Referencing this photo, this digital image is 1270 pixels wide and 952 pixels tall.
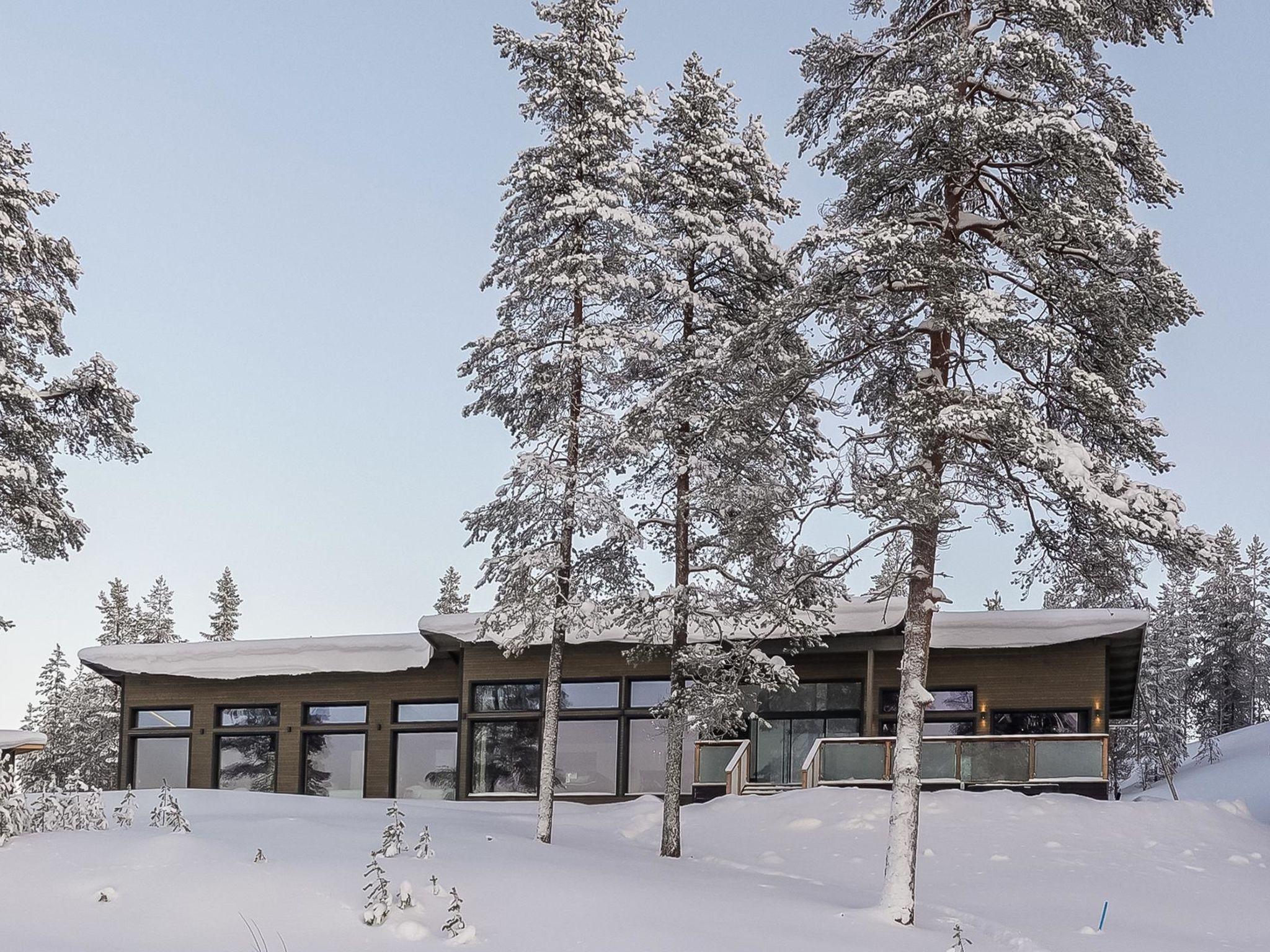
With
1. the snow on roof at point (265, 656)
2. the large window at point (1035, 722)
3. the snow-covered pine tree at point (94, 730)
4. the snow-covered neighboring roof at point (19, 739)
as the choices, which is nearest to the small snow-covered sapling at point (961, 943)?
the large window at point (1035, 722)

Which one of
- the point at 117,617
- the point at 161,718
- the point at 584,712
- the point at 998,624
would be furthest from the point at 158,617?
the point at 998,624

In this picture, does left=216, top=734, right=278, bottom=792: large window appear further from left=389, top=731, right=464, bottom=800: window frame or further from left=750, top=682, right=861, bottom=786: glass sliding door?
left=750, top=682, right=861, bottom=786: glass sliding door

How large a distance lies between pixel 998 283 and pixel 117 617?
142 feet

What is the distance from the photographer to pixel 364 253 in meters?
23.2

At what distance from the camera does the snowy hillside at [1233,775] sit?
39.3 meters

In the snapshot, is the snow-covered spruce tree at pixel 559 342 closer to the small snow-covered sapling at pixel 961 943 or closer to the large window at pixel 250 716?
the small snow-covered sapling at pixel 961 943

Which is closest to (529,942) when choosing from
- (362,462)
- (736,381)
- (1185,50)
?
(736,381)

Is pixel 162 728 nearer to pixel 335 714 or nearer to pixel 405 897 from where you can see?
pixel 335 714

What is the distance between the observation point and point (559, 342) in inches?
640

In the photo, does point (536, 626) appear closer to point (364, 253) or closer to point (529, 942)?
point (529, 942)

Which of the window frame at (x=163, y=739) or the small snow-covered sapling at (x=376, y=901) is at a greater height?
the small snow-covered sapling at (x=376, y=901)

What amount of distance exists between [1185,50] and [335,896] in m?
12.1

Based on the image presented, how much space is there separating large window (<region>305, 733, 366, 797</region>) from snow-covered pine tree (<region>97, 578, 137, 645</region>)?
80.5 feet

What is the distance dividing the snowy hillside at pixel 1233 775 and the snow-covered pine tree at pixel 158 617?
35520 millimetres
